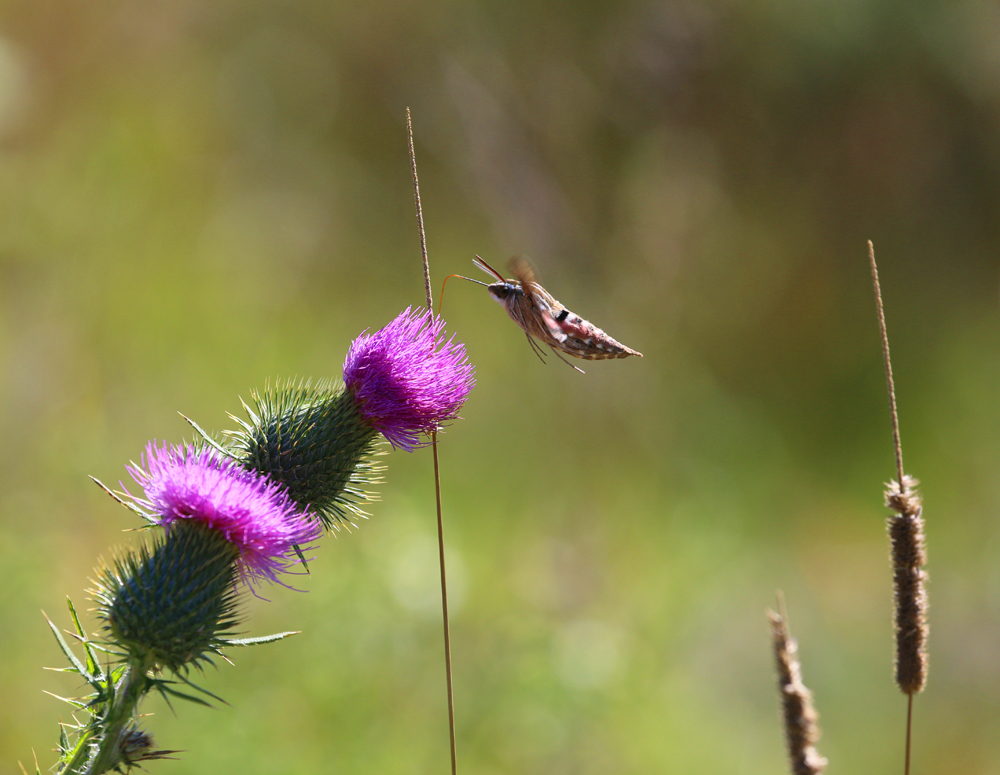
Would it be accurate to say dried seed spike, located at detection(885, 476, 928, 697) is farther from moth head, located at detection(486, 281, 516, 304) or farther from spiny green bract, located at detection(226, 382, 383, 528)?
spiny green bract, located at detection(226, 382, 383, 528)

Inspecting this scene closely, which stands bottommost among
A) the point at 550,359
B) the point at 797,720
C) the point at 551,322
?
the point at 797,720

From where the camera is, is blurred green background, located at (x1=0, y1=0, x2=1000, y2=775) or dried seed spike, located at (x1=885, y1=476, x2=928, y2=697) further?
blurred green background, located at (x1=0, y1=0, x2=1000, y2=775)

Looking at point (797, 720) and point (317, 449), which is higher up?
point (317, 449)

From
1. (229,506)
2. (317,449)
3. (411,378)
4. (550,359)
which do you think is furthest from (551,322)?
(550,359)

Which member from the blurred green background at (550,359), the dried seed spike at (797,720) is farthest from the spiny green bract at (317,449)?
the blurred green background at (550,359)

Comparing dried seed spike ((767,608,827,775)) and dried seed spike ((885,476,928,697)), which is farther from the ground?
dried seed spike ((885,476,928,697))

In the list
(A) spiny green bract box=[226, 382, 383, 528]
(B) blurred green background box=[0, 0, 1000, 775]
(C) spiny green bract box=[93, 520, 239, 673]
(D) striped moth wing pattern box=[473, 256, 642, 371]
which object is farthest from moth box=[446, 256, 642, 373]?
(B) blurred green background box=[0, 0, 1000, 775]

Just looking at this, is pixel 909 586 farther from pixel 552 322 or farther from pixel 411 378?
pixel 411 378
